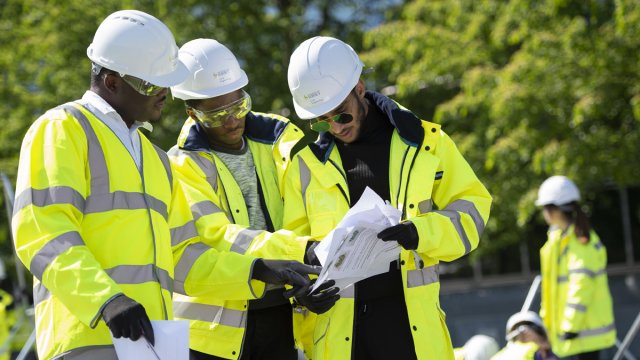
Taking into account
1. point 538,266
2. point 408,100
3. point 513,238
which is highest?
point 408,100

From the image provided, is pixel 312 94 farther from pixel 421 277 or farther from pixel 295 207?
pixel 421 277

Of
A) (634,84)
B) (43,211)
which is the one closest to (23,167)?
(43,211)

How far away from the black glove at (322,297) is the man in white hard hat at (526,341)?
3.52m

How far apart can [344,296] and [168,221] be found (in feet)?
2.80

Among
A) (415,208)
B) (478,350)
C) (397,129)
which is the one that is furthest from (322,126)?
(478,350)

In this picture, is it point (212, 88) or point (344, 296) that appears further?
point (212, 88)

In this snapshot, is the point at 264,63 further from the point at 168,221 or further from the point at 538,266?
the point at 168,221

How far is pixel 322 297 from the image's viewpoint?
4.33m

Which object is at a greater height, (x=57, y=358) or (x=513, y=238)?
(x=57, y=358)

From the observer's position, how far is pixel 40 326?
3723mm

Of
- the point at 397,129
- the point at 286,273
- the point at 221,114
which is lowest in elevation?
the point at 286,273

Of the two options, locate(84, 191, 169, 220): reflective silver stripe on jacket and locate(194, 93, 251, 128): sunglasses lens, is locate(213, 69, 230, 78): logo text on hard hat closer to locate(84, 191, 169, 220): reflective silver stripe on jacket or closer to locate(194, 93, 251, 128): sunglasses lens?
locate(194, 93, 251, 128): sunglasses lens

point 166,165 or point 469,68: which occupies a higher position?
point 166,165

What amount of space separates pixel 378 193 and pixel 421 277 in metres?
0.42
